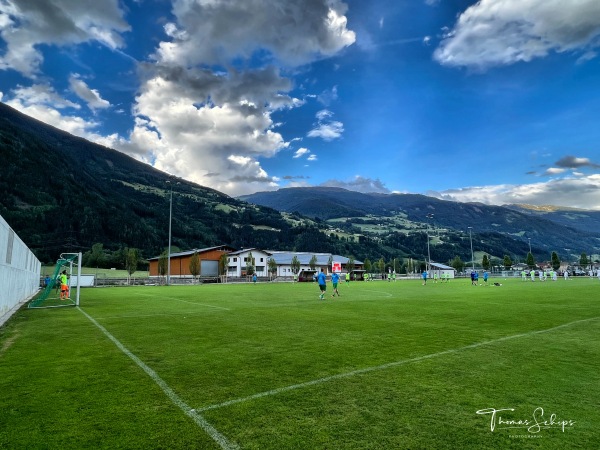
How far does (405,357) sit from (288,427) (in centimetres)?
426

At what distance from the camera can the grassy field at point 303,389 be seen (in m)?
4.19

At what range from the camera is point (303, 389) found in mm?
5777

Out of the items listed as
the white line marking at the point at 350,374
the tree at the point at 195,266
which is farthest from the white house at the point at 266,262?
the white line marking at the point at 350,374

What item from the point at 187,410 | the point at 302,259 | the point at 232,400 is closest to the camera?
the point at 187,410

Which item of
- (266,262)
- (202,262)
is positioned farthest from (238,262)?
(202,262)

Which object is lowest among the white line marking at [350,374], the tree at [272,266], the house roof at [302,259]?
the white line marking at [350,374]

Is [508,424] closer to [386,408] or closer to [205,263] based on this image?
[386,408]

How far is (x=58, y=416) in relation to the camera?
4.82 metres

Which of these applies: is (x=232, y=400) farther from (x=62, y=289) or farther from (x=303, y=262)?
(x=303, y=262)

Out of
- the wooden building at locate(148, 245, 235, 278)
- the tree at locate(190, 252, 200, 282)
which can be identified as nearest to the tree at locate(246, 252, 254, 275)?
the wooden building at locate(148, 245, 235, 278)

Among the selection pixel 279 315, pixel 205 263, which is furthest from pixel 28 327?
pixel 205 263

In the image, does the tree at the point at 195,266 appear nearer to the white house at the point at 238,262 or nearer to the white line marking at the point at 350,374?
the white house at the point at 238,262

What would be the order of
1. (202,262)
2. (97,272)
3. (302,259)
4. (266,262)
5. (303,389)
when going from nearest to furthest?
1. (303,389)
2. (97,272)
3. (202,262)
4. (266,262)
5. (302,259)

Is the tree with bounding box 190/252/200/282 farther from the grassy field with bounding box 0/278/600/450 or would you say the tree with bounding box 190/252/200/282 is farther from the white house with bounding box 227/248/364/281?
the grassy field with bounding box 0/278/600/450
